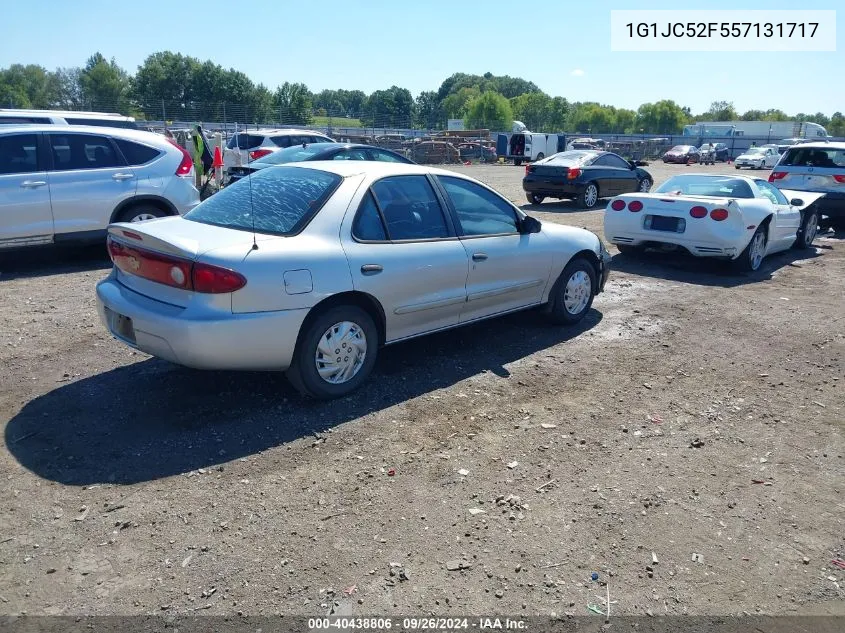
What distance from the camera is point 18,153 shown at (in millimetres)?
8125

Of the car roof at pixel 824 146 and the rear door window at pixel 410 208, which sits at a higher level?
the car roof at pixel 824 146

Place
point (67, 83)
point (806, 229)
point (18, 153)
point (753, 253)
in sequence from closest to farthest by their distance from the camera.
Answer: point (18, 153), point (753, 253), point (806, 229), point (67, 83)

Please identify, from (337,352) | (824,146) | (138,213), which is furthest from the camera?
(824,146)

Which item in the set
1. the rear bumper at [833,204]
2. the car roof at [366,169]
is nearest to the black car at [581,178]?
the rear bumper at [833,204]

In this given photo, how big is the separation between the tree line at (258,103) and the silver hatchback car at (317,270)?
123 ft

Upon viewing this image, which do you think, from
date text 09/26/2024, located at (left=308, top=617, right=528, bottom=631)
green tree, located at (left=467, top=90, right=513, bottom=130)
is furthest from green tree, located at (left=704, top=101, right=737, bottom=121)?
date text 09/26/2024, located at (left=308, top=617, right=528, bottom=631)

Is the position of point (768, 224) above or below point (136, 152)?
below

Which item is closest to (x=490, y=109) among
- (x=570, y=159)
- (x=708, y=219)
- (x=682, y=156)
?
(x=682, y=156)

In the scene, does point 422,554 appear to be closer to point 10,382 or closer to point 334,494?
point 334,494

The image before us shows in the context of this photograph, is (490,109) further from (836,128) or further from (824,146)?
(824,146)

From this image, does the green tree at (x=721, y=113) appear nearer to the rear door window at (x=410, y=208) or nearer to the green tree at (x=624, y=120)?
the green tree at (x=624, y=120)

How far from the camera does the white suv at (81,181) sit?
8.05m

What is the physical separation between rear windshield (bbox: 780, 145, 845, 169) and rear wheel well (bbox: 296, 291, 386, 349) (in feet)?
41.4

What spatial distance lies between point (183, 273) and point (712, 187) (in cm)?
809
